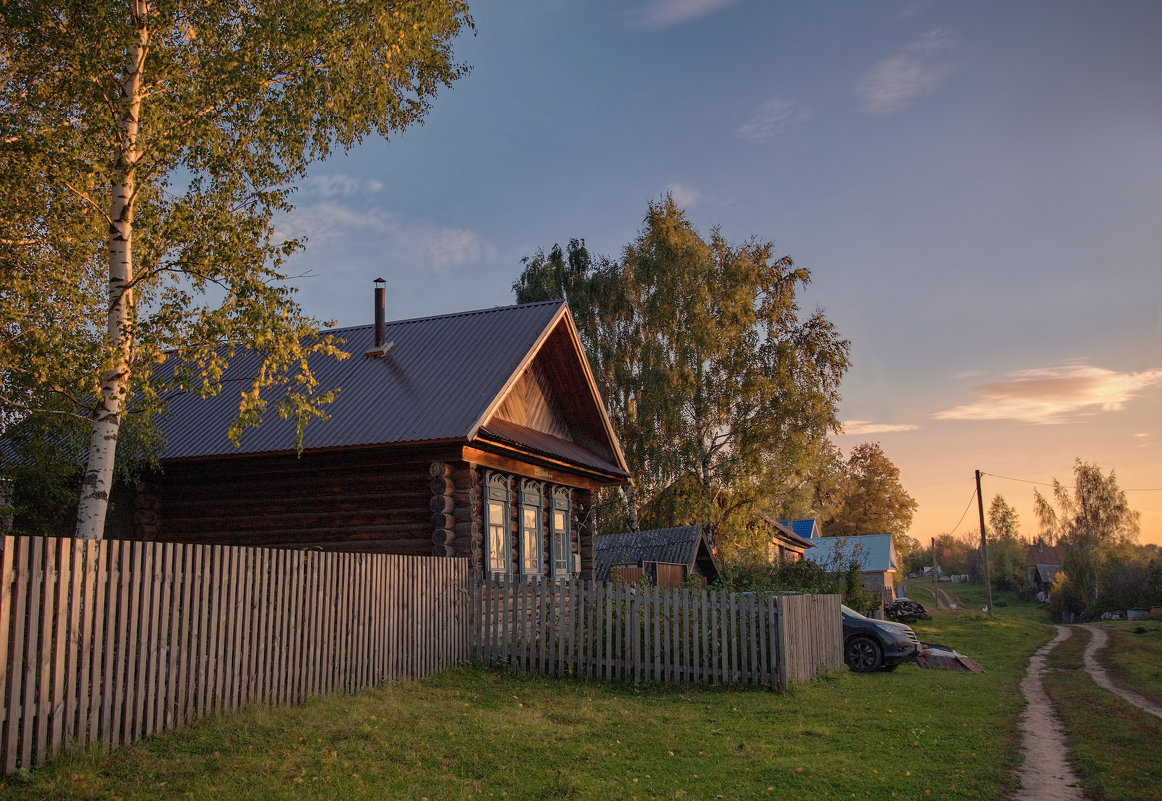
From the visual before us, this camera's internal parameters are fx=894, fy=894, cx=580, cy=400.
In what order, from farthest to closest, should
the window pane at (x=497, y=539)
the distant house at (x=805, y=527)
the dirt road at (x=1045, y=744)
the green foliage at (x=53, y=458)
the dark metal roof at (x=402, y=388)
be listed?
the distant house at (x=805, y=527) < the window pane at (x=497, y=539) < the dark metal roof at (x=402, y=388) < the green foliage at (x=53, y=458) < the dirt road at (x=1045, y=744)

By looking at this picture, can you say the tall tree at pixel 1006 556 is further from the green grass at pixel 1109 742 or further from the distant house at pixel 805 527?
the green grass at pixel 1109 742

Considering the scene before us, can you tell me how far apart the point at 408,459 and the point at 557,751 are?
832 centimetres

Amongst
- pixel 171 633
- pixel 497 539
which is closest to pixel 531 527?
pixel 497 539

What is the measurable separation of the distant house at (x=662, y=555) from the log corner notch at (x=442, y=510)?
425 inches

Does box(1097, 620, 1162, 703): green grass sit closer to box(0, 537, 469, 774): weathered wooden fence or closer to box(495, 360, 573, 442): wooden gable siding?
box(495, 360, 573, 442): wooden gable siding

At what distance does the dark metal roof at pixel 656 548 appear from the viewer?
29.0 m

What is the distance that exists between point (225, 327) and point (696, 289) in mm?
25303

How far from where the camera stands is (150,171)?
11.8 m

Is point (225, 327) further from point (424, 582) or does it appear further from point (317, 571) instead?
point (424, 582)

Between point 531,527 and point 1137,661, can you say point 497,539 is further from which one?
point 1137,661

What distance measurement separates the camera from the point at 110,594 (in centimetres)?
774

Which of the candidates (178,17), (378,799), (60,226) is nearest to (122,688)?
(378,799)

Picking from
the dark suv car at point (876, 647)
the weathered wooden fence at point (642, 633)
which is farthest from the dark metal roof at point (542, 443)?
the dark suv car at point (876, 647)

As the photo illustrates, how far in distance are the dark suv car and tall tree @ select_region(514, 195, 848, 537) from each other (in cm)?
1444
